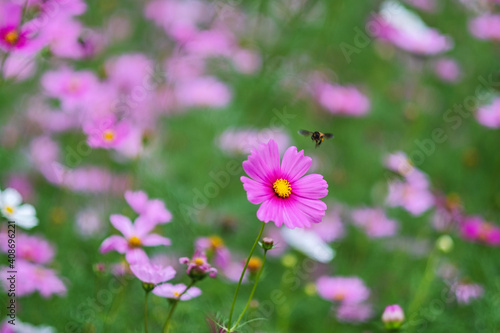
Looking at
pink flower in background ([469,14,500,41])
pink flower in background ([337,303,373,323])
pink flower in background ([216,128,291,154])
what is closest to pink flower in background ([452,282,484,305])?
pink flower in background ([337,303,373,323])

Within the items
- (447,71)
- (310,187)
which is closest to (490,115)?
(447,71)

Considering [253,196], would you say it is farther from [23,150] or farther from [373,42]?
[373,42]

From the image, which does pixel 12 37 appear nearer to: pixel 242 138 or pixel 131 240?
pixel 131 240

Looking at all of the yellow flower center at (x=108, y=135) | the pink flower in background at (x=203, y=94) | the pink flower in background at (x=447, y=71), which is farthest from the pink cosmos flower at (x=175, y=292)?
the pink flower in background at (x=447, y=71)

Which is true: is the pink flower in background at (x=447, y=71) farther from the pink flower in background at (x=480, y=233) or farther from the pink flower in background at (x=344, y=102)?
the pink flower in background at (x=480, y=233)

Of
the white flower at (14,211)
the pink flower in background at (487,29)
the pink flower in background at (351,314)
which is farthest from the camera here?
the pink flower in background at (487,29)

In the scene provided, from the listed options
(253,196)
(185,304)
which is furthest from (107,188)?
(253,196)
